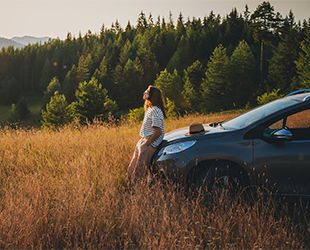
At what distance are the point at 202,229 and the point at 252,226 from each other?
523 millimetres

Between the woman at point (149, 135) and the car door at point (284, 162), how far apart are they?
159 cm

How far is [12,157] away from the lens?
618 centimetres

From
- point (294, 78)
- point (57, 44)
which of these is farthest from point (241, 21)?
point (57, 44)

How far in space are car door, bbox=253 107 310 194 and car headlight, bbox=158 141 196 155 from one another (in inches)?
35.0

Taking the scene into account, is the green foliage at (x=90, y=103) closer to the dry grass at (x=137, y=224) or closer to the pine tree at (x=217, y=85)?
the pine tree at (x=217, y=85)

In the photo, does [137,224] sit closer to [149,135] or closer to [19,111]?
[149,135]

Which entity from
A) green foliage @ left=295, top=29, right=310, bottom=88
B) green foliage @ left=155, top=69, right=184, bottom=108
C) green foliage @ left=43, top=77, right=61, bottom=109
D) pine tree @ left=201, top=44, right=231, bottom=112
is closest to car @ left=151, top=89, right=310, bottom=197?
green foliage @ left=295, top=29, right=310, bottom=88

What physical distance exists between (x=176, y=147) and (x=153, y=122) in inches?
28.8

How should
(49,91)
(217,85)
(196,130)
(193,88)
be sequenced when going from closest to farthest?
(196,130)
(217,85)
(193,88)
(49,91)

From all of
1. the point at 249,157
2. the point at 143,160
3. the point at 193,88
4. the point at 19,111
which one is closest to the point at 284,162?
the point at 249,157

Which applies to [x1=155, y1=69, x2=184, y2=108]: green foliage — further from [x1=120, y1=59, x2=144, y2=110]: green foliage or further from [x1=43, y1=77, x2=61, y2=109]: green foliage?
[x1=43, y1=77, x2=61, y2=109]: green foliage

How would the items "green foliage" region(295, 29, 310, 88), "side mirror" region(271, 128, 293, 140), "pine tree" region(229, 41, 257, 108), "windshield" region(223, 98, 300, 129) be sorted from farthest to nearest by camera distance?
"pine tree" region(229, 41, 257, 108)
"green foliage" region(295, 29, 310, 88)
"windshield" region(223, 98, 300, 129)
"side mirror" region(271, 128, 293, 140)

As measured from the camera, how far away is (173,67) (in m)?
90.6

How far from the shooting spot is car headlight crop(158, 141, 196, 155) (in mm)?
4352
